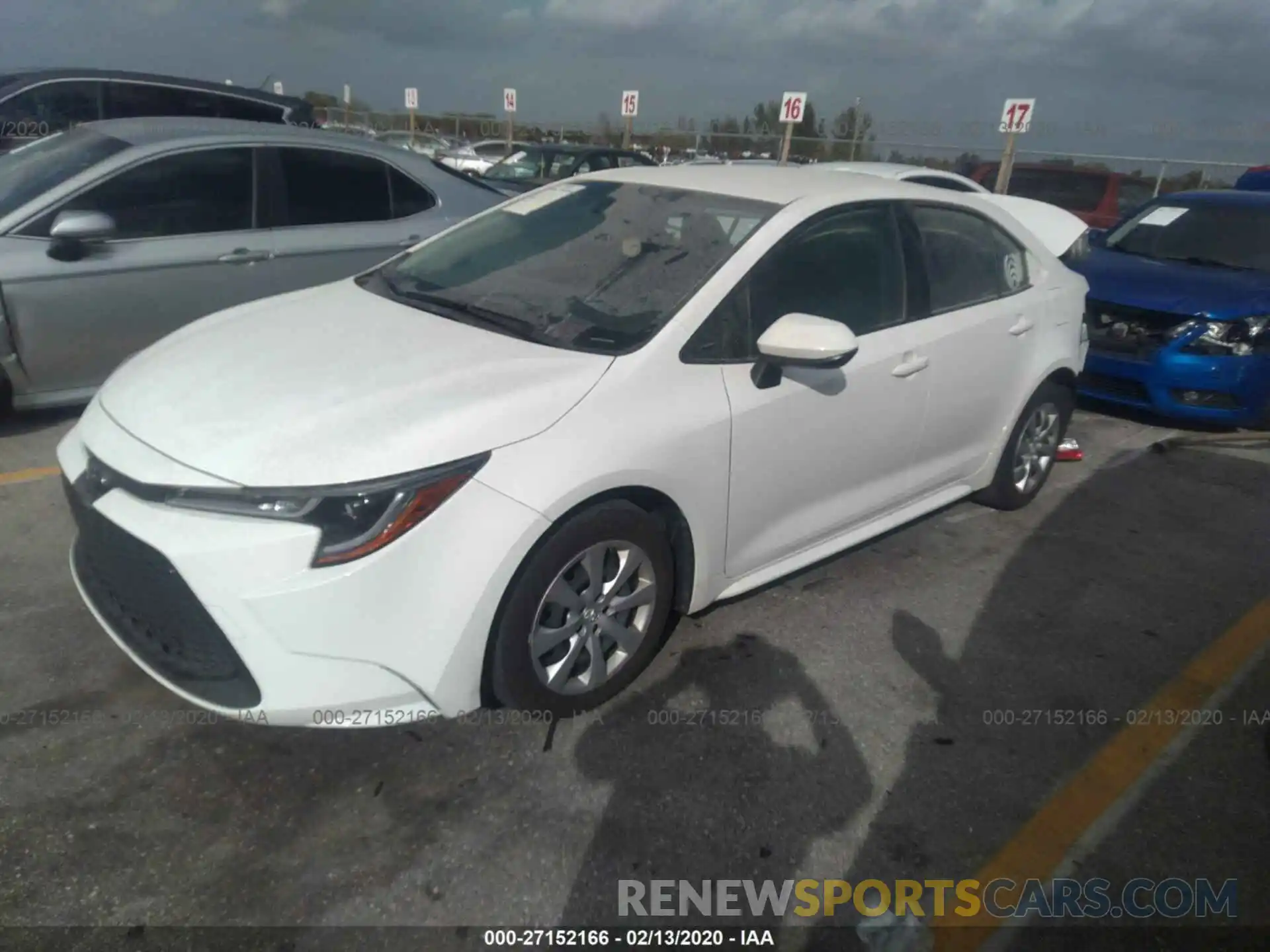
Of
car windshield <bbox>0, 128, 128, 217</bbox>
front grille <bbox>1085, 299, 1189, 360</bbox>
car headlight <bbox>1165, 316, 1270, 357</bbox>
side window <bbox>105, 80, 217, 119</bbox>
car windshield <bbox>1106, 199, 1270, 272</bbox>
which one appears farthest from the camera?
side window <bbox>105, 80, 217, 119</bbox>

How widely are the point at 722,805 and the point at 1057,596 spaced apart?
2.09m

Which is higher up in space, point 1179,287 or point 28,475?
point 1179,287

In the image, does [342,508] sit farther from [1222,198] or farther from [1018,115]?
[1018,115]

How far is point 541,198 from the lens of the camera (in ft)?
12.7

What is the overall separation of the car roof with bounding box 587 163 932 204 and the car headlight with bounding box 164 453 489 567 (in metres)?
1.80

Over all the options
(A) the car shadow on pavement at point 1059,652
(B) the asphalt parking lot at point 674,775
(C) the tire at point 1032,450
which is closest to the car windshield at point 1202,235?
(A) the car shadow on pavement at point 1059,652

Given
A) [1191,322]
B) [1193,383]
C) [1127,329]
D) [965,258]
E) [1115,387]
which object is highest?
[965,258]

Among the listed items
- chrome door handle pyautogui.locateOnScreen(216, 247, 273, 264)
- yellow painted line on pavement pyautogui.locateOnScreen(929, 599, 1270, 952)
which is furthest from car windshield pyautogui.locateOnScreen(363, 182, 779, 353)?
yellow painted line on pavement pyautogui.locateOnScreen(929, 599, 1270, 952)

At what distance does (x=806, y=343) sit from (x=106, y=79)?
725cm

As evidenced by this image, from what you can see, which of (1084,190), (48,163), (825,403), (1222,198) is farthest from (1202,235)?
(48,163)

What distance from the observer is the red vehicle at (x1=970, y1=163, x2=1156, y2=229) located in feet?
38.4

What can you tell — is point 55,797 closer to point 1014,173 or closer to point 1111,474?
point 1111,474

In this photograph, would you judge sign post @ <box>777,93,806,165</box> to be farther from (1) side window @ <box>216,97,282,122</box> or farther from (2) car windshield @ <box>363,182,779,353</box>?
(2) car windshield @ <box>363,182,779,353</box>

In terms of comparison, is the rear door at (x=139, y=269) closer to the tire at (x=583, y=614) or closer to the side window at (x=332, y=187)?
the side window at (x=332, y=187)
